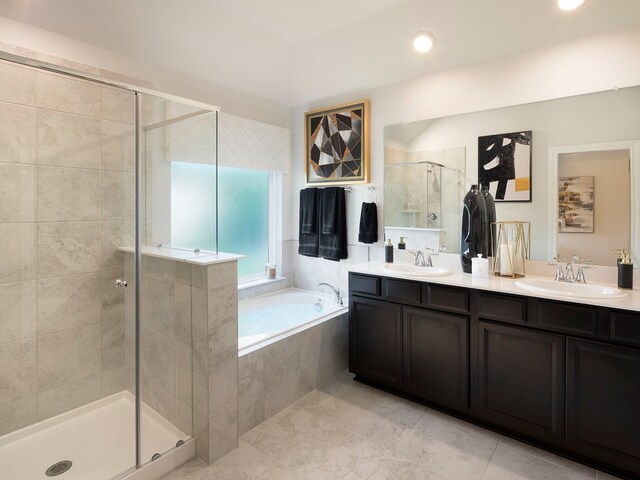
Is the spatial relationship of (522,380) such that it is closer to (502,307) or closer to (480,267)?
(502,307)

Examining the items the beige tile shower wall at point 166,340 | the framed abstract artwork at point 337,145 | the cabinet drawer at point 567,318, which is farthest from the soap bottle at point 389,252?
the beige tile shower wall at point 166,340

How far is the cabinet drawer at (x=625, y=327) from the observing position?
5.55 feet

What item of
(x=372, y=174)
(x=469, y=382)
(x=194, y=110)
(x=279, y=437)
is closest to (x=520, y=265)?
(x=469, y=382)

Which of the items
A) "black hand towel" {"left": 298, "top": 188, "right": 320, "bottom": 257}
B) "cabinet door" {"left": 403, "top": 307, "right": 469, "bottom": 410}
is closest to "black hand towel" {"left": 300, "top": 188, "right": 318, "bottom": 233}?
"black hand towel" {"left": 298, "top": 188, "right": 320, "bottom": 257}

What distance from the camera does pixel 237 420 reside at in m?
2.08

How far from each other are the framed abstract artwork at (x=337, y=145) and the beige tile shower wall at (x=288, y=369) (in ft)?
4.47

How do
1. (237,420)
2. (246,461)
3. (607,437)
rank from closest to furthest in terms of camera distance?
1. (607,437)
2. (246,461)
3. (237,420)

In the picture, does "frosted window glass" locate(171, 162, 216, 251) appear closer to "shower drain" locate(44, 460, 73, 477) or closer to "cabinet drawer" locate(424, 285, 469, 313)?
"shower drain" locate(44, 460, 73, 477)

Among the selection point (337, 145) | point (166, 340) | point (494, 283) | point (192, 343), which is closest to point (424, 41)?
point (337, 145)

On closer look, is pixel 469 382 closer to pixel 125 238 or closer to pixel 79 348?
pixel 125 238

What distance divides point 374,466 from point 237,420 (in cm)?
80

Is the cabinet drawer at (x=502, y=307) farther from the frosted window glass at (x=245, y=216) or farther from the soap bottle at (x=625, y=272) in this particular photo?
the frosted window glass at (x=245, y=216)

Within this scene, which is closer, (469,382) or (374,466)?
(374,466)

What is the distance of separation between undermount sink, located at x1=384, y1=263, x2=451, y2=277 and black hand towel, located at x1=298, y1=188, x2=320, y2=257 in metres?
0.96
